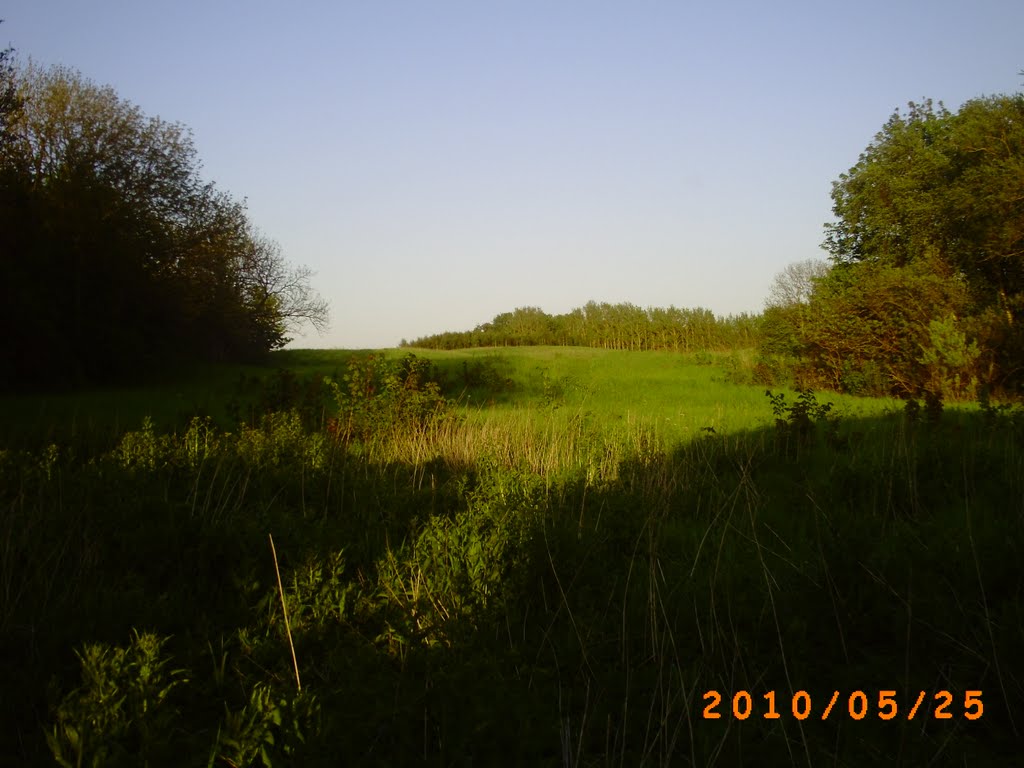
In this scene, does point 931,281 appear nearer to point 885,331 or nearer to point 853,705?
point 885,331

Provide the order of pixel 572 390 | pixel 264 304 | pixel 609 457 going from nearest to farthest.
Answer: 1. pixel 609 457
2. pixel 572 390
3. pixel 264 304

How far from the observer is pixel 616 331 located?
208 feet

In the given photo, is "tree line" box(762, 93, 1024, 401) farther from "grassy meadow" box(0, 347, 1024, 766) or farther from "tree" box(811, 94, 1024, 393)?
"grassy meadow" box(0, 347, 1024, 766)

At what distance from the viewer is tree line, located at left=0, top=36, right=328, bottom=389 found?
14469mm

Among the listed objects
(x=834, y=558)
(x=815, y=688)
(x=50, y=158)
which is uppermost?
(x=50, y=158)

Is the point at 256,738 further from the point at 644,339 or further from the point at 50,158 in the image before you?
the point at 644,339

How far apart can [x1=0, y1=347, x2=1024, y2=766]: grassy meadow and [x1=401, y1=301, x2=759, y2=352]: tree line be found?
162 feet

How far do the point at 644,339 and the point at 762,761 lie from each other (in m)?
60.8

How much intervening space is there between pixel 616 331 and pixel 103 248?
170 feet

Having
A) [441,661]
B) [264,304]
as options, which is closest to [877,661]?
[441,661]

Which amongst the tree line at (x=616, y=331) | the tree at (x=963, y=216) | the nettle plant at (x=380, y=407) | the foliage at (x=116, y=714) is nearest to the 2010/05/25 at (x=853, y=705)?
the foliage at (x=116, y=714)

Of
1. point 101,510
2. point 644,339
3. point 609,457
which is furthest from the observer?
point 644,339

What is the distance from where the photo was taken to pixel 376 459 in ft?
24.0

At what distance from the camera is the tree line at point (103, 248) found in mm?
14469
